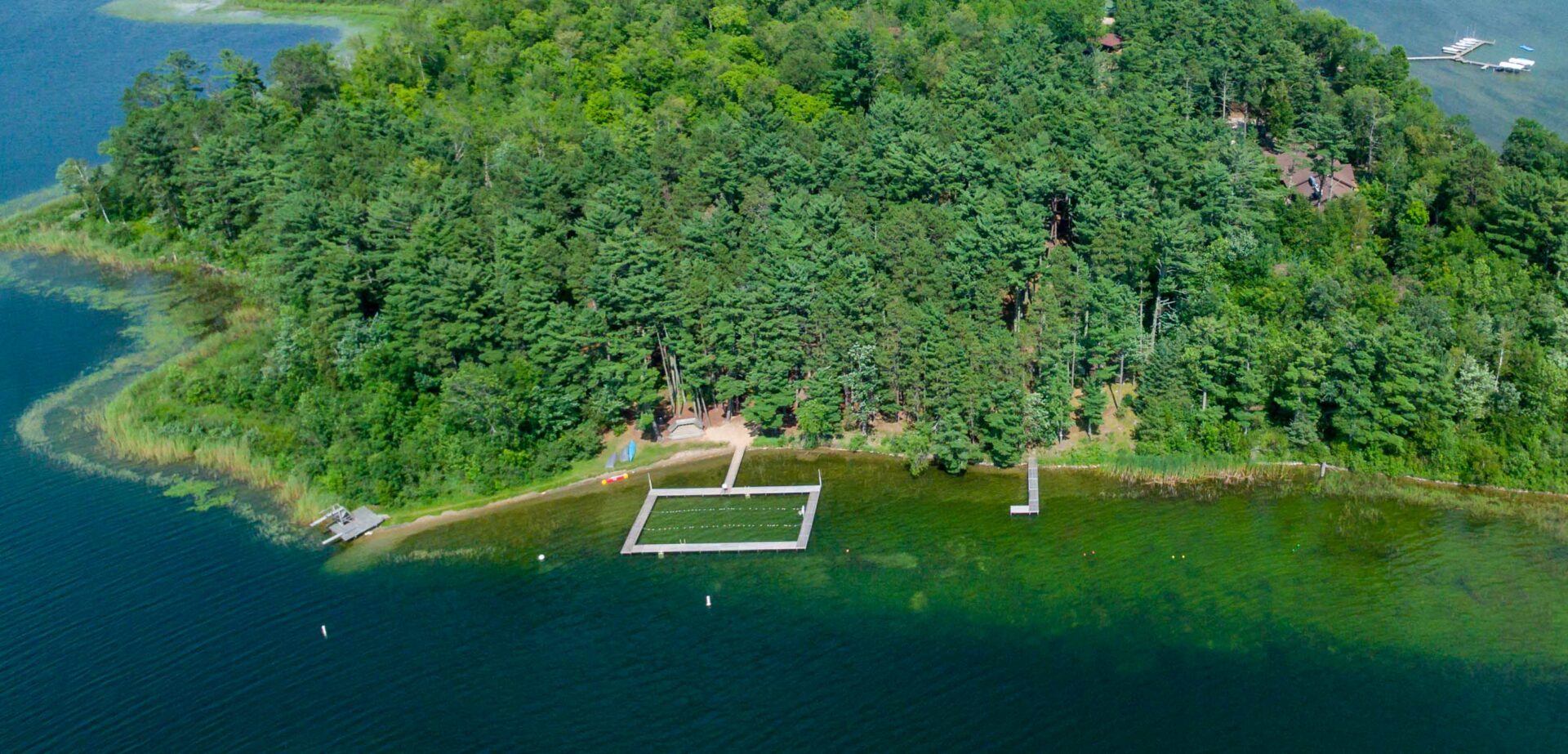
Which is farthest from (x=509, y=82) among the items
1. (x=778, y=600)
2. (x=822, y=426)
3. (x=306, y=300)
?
(x=778, y=600)

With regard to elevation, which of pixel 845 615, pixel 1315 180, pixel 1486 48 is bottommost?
pixel 845 615

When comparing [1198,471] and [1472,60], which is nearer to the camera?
[1198,471]

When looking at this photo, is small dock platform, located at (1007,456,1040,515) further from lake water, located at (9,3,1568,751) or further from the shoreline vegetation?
the shoreline vegetation

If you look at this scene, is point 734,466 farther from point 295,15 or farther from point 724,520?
point 295,15

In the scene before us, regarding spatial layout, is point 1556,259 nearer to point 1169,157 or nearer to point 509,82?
point 1169,157

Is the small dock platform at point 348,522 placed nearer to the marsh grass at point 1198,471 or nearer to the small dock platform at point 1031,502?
the small dock platform at point 1031,502

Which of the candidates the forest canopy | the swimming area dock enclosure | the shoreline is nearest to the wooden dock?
the swimming area dock enclosure

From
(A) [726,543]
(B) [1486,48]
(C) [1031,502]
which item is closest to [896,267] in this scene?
(C) [1031,502]

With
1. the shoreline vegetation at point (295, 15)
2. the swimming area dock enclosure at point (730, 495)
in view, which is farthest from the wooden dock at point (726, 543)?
the shoreline vegetation at point (295, 15)
